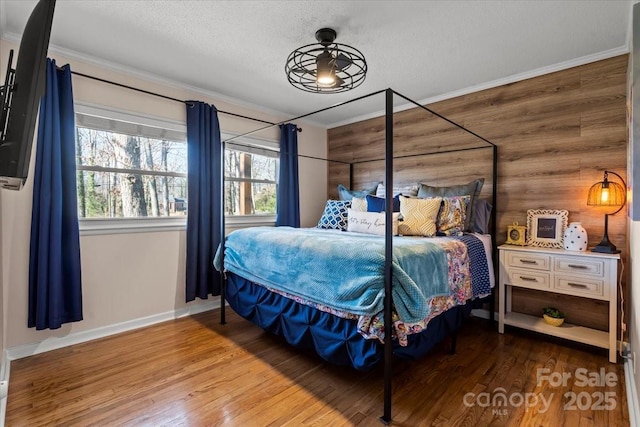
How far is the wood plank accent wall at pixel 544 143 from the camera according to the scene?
2391 mm

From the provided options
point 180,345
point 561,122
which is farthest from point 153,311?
point 561,122

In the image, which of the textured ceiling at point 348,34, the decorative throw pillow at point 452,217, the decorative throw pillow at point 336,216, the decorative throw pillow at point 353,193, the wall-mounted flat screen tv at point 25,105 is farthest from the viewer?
the decorative throw pillow at point 353,193

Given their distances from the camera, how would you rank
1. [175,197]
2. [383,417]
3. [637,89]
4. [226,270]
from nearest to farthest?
1. [637,89]
2. [383,417]
3. [226,270]
4. [175,197]

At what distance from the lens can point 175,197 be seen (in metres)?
3.12

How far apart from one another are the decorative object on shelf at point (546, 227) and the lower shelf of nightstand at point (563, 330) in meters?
0.63

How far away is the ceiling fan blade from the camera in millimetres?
2025

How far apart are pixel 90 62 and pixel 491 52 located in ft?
10.4

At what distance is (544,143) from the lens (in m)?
2.68

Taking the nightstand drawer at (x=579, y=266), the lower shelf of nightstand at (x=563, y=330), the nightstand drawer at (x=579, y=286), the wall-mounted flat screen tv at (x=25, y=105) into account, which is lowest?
the lower shelf of nightstand at (x=563, y=330)

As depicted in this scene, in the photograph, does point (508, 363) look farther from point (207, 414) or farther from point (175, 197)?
point (175, 197)

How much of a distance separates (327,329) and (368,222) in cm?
116

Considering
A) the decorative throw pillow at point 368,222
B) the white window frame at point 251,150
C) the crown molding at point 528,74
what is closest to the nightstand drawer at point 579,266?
the decorative throw pillow at point 368,222

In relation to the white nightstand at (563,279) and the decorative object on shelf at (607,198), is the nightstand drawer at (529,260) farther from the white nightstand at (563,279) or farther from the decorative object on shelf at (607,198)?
the decorative object on shelf at (607,198)

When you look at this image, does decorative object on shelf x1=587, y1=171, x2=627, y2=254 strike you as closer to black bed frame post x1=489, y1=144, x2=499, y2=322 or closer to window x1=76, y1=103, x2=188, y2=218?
black bed frame post x1=489, y1=144, x2=499, y2=322
